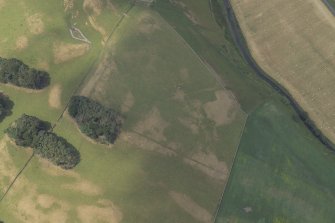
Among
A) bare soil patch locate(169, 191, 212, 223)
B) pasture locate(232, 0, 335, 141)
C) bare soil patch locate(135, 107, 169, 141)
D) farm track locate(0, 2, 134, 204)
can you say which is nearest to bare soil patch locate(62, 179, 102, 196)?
farm track locate(0, 2, 134, 204)

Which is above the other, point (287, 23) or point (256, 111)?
point (287, 23)

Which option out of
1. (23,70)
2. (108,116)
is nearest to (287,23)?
(108,116)

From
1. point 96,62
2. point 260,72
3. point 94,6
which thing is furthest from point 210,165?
point 94,6

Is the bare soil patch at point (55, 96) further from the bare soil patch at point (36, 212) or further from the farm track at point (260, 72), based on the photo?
the farm track at point (260, 72)

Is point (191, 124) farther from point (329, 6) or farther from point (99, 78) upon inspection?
point (329, 6)

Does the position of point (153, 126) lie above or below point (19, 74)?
below

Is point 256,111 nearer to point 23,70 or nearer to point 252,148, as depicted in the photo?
point 252,148

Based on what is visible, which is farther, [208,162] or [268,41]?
[268,41]
